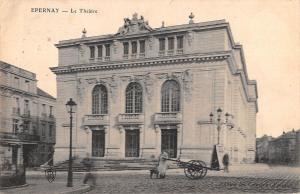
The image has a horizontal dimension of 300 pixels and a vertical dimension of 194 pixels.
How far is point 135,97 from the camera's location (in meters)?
35.5

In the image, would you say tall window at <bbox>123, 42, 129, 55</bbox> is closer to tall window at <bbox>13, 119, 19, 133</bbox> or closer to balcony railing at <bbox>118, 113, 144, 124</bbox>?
balcony railing at <bbox>118, 113, 144, 124</bbox>

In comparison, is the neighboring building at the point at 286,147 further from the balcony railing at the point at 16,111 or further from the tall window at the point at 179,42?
the balcony railing at the point at 16,111

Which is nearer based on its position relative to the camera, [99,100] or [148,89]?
[148,89]

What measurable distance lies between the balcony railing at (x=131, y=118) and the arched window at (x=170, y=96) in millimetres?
2008

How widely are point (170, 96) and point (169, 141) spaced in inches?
144

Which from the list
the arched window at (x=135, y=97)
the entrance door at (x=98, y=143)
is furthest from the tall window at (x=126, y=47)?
the entrance door at (x=98, y=143)

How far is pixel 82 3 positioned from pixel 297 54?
8424mm

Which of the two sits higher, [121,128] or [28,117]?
[28,117]

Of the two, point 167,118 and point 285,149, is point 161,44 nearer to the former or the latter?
point 167,118

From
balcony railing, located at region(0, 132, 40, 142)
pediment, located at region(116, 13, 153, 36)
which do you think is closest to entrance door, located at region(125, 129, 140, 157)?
pediment, located at region(116, 13, 153, 36)

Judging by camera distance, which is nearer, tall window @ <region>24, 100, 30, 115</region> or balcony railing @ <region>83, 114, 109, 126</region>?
balcony railing @ <region>83, 114, 109, 126</region>

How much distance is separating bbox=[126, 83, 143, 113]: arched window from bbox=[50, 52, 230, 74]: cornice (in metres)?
1.79

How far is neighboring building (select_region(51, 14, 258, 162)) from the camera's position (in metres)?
32.6

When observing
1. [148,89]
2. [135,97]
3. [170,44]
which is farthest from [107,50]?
[170,44]
